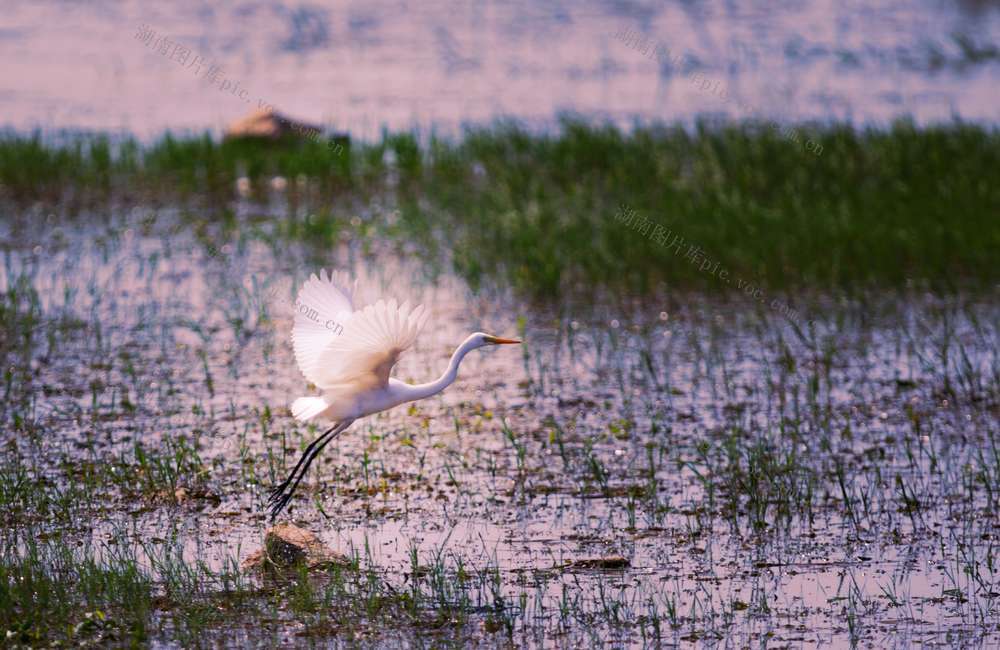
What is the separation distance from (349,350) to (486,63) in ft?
58.6

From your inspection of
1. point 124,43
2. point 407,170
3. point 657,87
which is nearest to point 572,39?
point 657,87

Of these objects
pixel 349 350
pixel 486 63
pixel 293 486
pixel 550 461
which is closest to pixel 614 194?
pixel 550 461

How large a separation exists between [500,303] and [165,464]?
4015 mm

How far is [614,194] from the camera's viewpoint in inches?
508

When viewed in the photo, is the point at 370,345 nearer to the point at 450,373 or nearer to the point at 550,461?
the point at 450,373

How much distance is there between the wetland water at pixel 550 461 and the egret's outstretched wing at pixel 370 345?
58cm

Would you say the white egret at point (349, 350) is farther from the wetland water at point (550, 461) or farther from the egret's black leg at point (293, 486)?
the wetland water at point (550, 461)

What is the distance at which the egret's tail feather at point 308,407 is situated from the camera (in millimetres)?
6032

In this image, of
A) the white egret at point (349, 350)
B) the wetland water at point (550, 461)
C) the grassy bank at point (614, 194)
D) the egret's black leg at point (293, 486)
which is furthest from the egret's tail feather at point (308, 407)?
the grassy bank at point (614, 194)

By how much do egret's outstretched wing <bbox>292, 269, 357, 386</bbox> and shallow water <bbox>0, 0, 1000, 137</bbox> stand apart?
9.82m

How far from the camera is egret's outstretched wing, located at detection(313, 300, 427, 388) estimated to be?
18.1ft

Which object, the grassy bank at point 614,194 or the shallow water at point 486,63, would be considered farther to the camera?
Result: the shallow water at point 486,63

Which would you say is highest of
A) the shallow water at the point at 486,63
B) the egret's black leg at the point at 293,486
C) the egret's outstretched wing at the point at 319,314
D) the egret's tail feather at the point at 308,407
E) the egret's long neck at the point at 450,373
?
the shallow water at the point at 486,63

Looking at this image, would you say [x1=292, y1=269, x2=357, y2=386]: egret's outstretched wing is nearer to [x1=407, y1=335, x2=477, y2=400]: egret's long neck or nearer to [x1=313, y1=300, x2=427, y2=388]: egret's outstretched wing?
[x1=313, y1=300, x2=427, y2=388]: egret's outstretched wing
